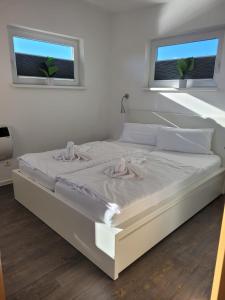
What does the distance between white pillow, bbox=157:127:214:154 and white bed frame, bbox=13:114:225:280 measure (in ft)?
1.35

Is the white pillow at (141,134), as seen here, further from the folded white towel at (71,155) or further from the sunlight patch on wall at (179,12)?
the sunlight patch on wall at (179,12)

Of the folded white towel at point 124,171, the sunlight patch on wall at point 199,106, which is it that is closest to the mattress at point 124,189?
the folded white towel at point 124,171

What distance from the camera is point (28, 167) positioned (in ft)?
7.44

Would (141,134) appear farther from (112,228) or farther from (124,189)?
(112,228)

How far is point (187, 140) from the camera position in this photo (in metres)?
2.74

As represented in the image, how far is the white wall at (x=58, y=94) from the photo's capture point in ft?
8.84

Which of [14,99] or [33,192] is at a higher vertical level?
[14,99]

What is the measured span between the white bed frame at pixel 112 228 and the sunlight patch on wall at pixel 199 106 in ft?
2.51

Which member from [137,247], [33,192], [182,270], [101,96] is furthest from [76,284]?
[101,96]

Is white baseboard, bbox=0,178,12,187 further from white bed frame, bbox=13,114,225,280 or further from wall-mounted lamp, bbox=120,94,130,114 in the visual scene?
wall-mounted lamp, bbox=120,94,130,114

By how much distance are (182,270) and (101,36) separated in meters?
3.40

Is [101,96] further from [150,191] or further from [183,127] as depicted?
[150,191]

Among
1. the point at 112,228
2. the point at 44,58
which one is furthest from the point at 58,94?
the point at 112,228

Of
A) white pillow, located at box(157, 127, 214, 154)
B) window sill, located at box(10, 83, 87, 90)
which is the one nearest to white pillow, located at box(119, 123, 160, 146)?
white pillow, located at box(157, 127, 214, 154)
